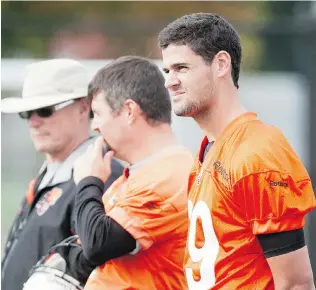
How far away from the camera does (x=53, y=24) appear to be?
8.77 m

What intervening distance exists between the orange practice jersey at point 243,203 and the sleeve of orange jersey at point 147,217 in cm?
43

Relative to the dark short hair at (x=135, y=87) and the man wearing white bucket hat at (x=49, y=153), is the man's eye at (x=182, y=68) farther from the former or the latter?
the man wearing white bucket hat at (x=49, y=153)

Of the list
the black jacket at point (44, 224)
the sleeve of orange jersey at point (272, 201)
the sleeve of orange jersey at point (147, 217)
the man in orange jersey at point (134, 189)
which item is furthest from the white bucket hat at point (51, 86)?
the sleeve of orange jersey at point (272, 201)

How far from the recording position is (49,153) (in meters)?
4.42

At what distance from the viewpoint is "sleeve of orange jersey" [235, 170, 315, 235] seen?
2.75 m

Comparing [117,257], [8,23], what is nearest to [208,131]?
[117,257]

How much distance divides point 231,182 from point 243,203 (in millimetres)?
72

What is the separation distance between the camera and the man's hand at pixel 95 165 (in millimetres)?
3738

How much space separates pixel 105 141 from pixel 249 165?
116cm

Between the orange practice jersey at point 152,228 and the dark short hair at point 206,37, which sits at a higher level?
the dark short hair at point 206,37

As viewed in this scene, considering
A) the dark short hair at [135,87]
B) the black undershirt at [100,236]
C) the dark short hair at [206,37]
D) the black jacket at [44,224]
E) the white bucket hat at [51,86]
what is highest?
the dark short hair at [206,37]

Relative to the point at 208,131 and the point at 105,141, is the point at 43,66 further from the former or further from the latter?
the point at 208,131

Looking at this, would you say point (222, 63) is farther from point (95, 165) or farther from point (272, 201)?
point (95, 165)

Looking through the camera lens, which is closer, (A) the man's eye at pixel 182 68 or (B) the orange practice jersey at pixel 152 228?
(A) the man's eye at pixel 182 68
